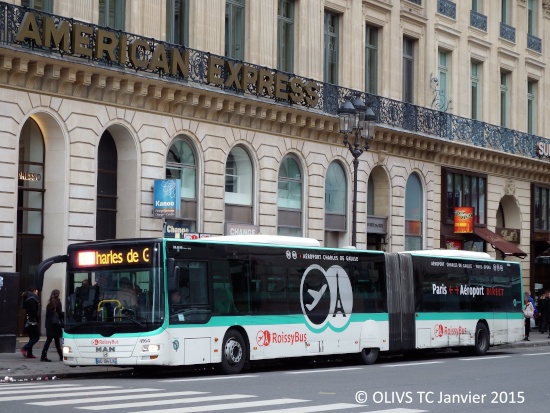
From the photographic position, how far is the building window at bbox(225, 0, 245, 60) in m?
33.9

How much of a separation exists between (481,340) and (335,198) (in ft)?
29.3

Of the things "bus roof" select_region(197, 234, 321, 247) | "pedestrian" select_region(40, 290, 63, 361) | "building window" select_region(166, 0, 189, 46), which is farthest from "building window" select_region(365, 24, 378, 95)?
"pedestrian" select_region(40, 290, 63, 361)

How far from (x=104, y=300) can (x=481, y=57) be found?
28954 millimetres

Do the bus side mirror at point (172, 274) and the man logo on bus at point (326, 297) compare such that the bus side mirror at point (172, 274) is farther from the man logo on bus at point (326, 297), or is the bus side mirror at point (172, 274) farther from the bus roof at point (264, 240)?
the man logo on bus at point (326, 297)

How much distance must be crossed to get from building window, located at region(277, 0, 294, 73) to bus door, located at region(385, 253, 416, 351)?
989cm

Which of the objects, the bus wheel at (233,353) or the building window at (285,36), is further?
the building window at (285,36)

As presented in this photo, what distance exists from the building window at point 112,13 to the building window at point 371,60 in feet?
40.3

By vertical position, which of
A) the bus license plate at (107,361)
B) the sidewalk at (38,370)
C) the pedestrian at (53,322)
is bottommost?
the sidewalk at (38,370)

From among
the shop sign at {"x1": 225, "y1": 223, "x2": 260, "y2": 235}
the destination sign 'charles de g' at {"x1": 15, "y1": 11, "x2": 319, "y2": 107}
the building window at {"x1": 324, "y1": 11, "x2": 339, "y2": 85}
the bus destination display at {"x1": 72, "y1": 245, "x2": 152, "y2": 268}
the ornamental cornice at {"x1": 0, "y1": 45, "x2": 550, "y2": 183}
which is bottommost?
the bus destination display at {"x1": 72, "y1": 245, "x2": 152, "y2": 268}

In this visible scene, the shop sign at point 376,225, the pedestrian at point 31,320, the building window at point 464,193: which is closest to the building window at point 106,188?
the pedestrian at point 31,320

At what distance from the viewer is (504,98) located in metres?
49.2

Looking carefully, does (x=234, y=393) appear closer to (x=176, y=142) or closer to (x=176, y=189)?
(x=176, y=189)

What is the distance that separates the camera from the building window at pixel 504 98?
48875 mm

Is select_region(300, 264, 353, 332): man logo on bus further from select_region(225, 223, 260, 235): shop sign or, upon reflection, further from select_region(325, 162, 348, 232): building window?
select_region(325, 162, 348, 232): building window
